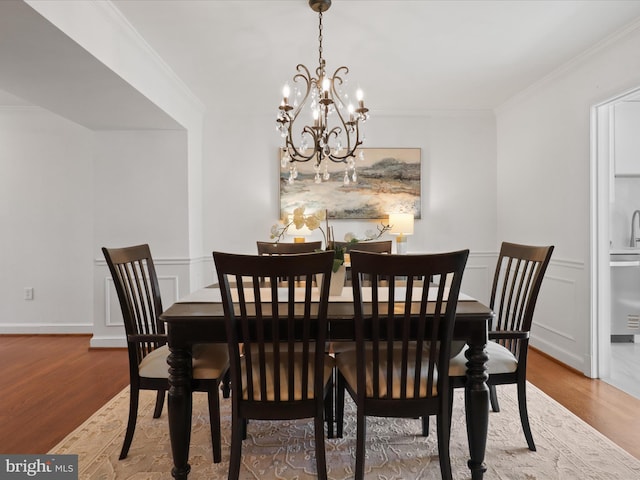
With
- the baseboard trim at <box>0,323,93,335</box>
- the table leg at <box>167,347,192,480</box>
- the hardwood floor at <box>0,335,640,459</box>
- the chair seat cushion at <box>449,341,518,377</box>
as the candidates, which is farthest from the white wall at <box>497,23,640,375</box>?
the baseboard trim at <box>0,323,93,335</box>

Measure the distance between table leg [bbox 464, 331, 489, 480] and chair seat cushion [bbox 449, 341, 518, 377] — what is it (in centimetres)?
8

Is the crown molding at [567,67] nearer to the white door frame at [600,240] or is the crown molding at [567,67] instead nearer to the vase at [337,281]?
the white door frame at [600,240]

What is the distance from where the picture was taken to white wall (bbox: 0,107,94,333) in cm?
463

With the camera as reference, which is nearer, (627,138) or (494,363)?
(494,363)

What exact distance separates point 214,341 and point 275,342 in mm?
305

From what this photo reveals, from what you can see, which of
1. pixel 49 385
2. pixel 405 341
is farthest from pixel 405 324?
pixel 49 385

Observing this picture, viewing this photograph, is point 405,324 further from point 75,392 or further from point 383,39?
point 75,392

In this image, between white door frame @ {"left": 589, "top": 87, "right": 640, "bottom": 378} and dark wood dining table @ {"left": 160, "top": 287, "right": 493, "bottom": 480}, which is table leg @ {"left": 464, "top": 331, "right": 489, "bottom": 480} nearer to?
dark wood dining table @ {"left": 160, "top": 287, "right": 493, "bottom": 480}

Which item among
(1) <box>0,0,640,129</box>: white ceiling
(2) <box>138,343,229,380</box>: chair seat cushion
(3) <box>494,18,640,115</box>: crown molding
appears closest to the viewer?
(2) <box>138,343,229,380</box>: chair seat cushion

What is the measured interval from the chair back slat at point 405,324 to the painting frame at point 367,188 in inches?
117

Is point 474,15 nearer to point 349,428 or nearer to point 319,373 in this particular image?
point 319,373

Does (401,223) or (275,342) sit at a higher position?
(401,223)

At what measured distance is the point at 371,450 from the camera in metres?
2.17

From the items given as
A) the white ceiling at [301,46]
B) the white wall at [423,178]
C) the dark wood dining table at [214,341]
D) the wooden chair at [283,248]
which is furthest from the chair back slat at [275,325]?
the white wall at [423,178]
